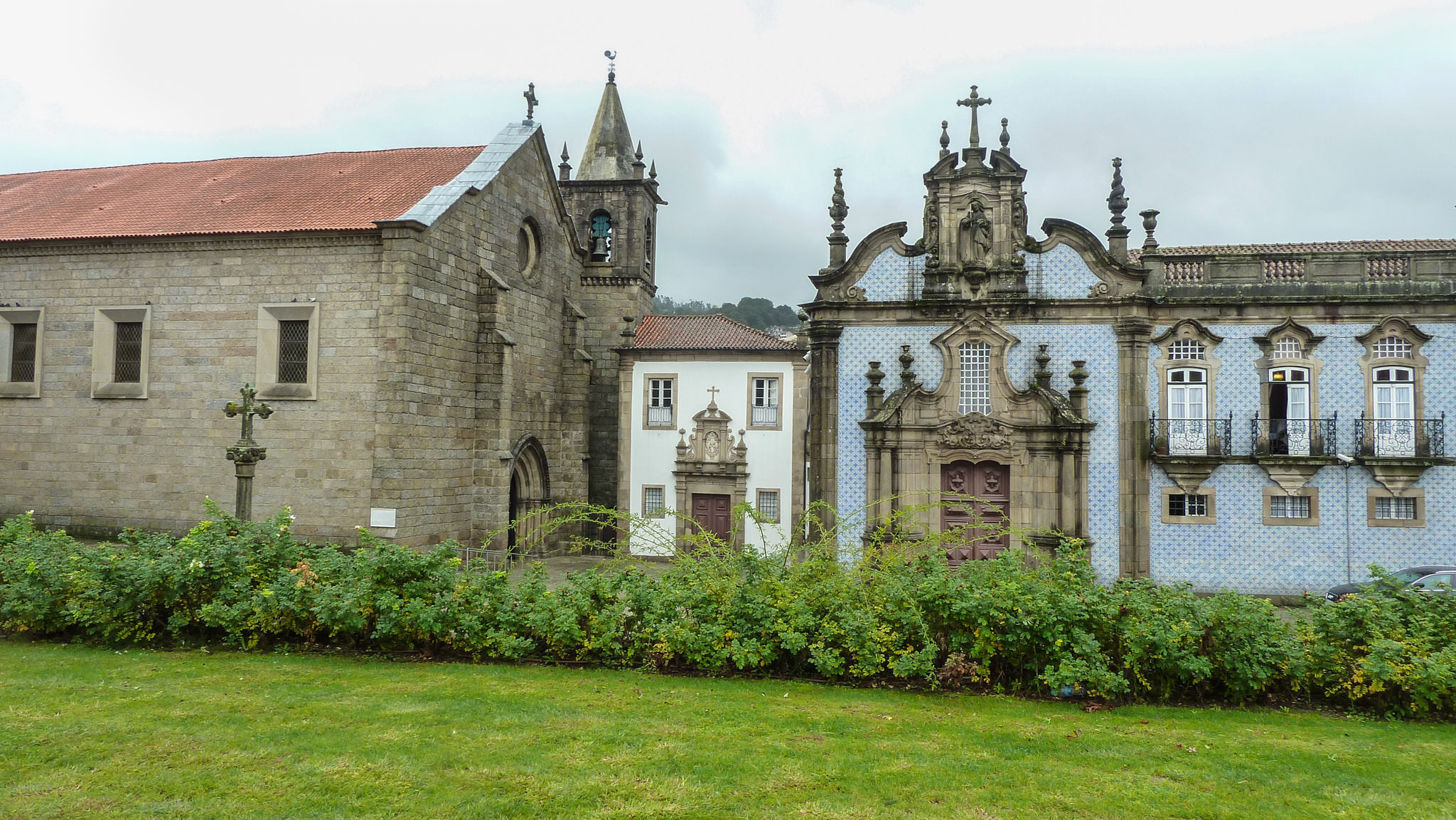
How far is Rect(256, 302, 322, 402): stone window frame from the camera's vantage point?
1758cm

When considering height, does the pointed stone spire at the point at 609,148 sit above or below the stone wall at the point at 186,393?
above

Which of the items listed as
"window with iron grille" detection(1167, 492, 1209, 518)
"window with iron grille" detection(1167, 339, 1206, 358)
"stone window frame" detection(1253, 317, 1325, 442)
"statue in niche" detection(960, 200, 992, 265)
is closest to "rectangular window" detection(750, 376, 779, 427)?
"statue in niche" detection(960, 200, 992, 265)

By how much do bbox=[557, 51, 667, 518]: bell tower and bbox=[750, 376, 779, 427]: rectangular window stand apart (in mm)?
4102

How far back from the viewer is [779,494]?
905 inches

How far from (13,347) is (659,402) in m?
15.7

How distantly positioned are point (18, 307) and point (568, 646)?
19092 mm

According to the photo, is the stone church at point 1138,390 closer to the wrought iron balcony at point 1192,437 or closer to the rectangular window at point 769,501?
the wrought iron balcony at point 1192,437

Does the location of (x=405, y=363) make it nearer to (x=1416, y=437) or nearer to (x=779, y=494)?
(x=779, y=494)

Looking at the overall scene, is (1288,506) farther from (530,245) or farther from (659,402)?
(530,245)

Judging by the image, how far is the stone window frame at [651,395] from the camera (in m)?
23.7

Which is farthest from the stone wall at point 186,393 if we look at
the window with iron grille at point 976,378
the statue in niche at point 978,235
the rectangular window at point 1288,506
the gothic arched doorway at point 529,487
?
the rectangular window at point 1288,506

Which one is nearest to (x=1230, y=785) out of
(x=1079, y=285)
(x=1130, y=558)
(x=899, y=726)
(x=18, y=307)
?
(x=899, y=726)

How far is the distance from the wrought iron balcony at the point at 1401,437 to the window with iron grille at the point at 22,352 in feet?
98.0

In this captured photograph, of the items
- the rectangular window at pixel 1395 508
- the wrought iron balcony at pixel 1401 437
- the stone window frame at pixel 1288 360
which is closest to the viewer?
the wrought iron balcony at pixel 1401 437
